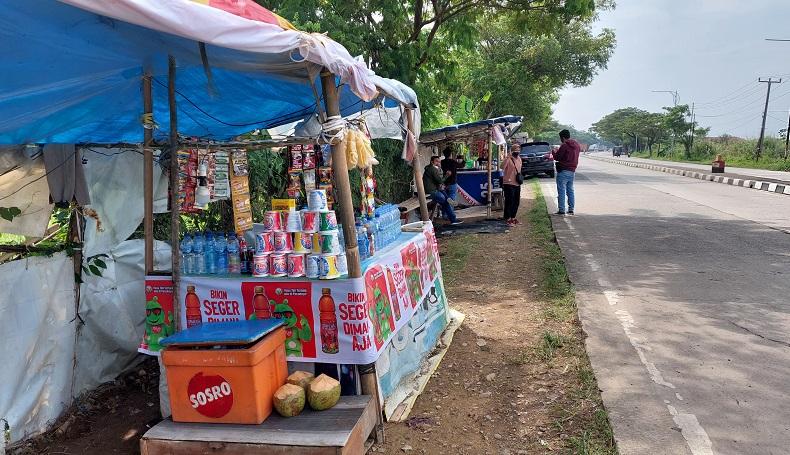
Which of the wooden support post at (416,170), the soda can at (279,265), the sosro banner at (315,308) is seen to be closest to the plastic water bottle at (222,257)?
the sosro banner at (315,308)

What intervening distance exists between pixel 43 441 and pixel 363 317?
8.07 feet

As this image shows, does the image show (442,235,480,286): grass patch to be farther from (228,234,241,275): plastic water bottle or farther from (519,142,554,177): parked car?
(519,142,554,177): parked car

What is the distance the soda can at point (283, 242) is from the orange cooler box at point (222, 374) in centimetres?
55

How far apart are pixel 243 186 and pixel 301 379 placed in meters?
1.46

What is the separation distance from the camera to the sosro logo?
288 centimetres

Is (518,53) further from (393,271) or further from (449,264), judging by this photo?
(393,271)

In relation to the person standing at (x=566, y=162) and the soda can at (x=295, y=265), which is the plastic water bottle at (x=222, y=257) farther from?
the person standing at (x=566, y=162)

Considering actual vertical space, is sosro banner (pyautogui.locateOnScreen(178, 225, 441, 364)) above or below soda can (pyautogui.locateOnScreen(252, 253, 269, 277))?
below

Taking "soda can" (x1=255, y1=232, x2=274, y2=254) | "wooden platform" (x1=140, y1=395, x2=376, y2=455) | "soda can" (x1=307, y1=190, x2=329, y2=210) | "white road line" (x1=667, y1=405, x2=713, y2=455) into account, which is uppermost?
"soda can" (x1=307, y1=190, x2=329, y2=210)

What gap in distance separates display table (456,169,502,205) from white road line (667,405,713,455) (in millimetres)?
9658

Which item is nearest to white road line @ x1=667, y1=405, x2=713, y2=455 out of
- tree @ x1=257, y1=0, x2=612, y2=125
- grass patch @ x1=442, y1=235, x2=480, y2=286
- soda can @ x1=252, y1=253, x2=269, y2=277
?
soda can @ x1=252, y1=253, x2=269, y2=277

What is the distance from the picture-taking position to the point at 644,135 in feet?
259

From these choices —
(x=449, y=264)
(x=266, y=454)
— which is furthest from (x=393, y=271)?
(x=449, y=264)

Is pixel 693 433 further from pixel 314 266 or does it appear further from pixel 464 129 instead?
pixel 464 129
